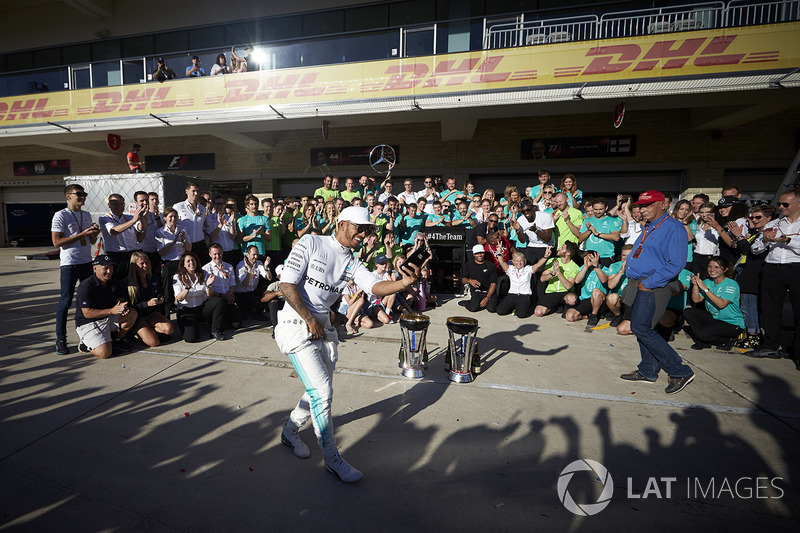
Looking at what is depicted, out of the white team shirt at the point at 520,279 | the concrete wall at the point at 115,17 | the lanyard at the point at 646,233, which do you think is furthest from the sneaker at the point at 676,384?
the concrete wall at the point at 115,17

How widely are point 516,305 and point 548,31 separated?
829 centimetres

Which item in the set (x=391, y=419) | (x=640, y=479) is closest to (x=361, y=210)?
(x=391, y=419)

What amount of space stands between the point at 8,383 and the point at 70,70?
15212 millimetres

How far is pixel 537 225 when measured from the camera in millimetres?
7676

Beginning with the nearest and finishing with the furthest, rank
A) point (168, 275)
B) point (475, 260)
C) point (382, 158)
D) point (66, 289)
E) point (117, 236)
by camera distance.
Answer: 1. point (66, 289)
2. point (117, 236)
3. point (168, 275)
4. point (475, 260)
5. point (382, 158)

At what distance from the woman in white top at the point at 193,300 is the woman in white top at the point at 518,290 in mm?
5047

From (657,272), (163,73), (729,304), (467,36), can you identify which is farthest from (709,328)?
(163,73)

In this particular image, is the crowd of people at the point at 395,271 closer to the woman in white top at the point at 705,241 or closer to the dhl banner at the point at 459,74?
the woman in white top at the point at 705,241

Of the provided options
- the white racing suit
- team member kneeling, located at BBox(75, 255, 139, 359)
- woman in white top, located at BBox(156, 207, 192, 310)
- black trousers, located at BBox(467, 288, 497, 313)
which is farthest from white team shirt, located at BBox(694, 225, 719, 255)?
team member kneeling, located at BBox(75, 255, 139, 359)

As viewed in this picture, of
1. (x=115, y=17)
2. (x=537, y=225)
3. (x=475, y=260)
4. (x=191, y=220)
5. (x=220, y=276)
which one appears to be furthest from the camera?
(x=115, y=17)

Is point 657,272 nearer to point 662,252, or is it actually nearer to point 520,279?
point 662,252

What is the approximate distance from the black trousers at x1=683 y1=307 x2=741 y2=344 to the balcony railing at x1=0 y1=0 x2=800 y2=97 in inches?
321

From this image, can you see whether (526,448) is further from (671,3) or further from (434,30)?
(671,3)

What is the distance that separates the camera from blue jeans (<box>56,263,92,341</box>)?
189 inches
